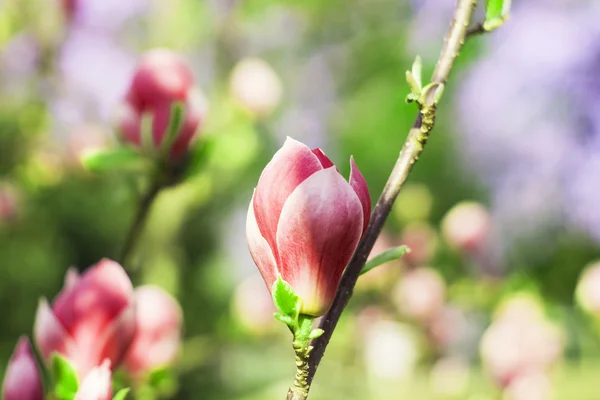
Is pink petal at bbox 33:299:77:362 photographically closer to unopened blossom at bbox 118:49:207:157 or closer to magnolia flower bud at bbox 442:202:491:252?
unopened blossom at bbox 118:49:207:157

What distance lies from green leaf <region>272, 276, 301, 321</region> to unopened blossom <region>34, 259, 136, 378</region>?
0.22 metres

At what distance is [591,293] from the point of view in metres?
1.29

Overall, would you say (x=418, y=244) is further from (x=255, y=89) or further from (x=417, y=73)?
(x=417, y=73)

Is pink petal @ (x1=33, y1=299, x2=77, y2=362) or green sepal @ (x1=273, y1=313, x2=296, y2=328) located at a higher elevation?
pink petal @ (x1=33, y1=299, x2=77, y2=362)

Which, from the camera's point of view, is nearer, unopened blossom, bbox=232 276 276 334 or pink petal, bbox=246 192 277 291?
pink petal, bbox=246 192 277 291

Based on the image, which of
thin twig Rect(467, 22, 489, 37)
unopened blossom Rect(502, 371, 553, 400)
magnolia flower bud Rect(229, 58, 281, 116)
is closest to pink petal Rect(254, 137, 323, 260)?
thin twig Rect(467, 22, 489, 37)

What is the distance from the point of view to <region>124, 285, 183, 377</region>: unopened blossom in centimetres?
80

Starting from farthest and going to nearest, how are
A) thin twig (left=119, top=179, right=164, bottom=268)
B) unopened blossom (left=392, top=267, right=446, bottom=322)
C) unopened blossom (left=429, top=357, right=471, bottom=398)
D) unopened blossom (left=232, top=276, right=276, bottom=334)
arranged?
1. unopened blossom (left=429, top=357, right=471, bottom=398)
2. unopened blossom (left=392, top=267, right=446, bottom=322)
3. unopened blossom (left=232, top=276, right=276, bottom=334)
4. thin twig (left=119, top=179, right=164, bottom=268)

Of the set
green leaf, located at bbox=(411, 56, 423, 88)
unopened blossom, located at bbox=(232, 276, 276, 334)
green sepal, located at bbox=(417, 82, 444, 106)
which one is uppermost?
green leaf, located at bbox=(411, 56, 423, 88)

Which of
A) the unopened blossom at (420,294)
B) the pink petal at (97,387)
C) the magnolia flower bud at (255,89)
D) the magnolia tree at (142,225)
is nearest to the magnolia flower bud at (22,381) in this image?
the magnolia tree at (142,225)

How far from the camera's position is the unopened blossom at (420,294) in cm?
207

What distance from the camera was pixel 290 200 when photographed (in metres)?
0.41

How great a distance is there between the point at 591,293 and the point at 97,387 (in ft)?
3.71

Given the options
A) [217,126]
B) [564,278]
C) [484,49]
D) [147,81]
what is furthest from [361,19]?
[147,81]
